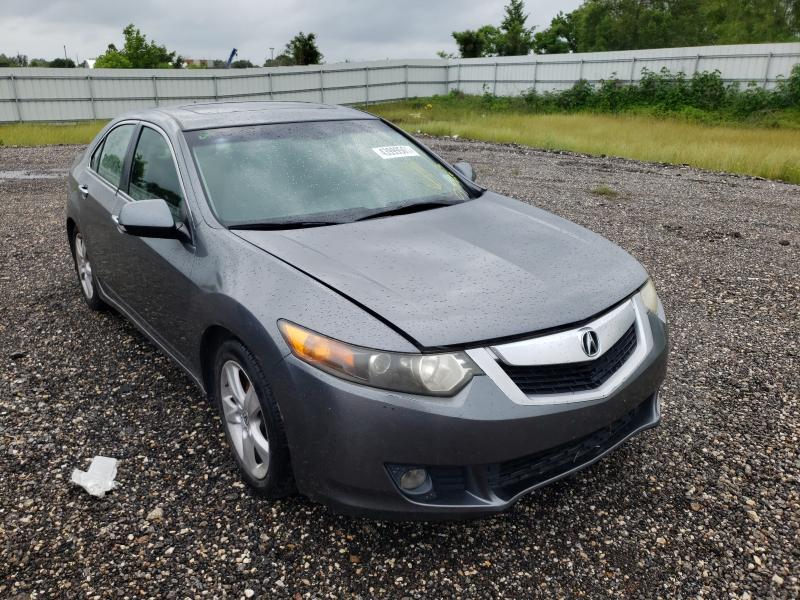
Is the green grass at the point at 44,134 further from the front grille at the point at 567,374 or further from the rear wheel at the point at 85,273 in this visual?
the front grille at the point at 567,374

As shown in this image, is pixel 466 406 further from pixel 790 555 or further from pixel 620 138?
pixel 620 138

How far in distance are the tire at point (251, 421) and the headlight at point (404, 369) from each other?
401 mm

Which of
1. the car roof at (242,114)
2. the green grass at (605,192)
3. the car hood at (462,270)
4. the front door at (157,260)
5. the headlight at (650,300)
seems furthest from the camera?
the green grass at (605,192)

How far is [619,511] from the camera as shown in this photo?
2.62m

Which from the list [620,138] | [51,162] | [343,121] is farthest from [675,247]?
[51,162]

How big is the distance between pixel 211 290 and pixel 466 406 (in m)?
1.25

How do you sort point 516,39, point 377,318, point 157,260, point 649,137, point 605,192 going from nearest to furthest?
1. point 377,318
2. point 157,260
3. point 605,192
4. point 649,137
5. point 516,39

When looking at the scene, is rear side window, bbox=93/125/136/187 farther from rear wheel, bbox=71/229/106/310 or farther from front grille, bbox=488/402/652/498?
front grille, bbox=488/402/652/498

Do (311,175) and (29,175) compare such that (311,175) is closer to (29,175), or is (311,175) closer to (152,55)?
(29,175)

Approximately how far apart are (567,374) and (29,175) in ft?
41.6

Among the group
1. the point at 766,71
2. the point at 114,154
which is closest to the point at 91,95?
the point at 114,154

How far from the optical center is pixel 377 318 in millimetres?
2189

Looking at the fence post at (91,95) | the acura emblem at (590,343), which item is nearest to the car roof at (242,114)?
the acura emblem at (590,343)

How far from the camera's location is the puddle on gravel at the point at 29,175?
1170 cm
